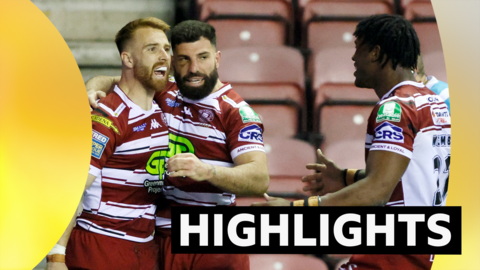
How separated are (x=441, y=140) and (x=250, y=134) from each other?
21.7 inches

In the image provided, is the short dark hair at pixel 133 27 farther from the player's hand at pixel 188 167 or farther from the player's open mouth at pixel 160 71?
the player's hand at pixel 188 167

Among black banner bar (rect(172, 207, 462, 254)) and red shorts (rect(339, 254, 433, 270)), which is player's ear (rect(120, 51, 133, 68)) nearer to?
black banner bar (rect(172, 207, 462, 254))

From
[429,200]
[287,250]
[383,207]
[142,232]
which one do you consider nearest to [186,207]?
[142,232]

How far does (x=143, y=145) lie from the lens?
1479 mm

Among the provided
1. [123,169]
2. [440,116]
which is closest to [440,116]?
[440,116]

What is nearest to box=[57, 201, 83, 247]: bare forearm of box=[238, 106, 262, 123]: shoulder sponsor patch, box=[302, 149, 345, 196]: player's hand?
box=[238, 106, 262, 123]: shoulder sponsor patch

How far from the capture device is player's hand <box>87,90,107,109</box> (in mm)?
1479

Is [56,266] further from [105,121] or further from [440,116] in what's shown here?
[440,116]

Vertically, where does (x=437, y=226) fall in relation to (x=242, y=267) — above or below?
above

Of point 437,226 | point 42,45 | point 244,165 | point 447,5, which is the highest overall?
point 447,5

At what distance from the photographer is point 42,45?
153cm

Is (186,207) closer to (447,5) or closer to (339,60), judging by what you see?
(339,60)

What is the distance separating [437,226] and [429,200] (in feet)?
0.26

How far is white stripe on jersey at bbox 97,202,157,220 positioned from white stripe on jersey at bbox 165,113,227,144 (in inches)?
9.9
